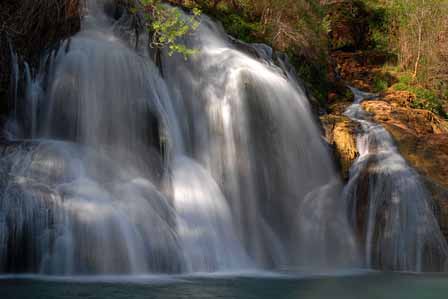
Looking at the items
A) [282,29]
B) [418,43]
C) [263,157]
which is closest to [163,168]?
[263,157]

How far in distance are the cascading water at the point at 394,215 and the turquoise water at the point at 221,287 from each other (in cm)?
175

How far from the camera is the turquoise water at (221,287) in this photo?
262 inches

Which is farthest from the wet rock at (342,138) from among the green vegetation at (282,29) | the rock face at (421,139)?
the green vegetation at (282,29)

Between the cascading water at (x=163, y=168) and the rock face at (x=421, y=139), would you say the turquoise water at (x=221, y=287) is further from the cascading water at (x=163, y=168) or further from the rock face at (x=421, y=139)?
the rock face at (x=421, y=139)

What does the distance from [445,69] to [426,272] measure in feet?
37.2

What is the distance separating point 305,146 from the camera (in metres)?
12.7

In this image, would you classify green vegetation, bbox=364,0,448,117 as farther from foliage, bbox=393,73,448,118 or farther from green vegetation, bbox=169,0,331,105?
green vegetation, bbox=169,0,331,105

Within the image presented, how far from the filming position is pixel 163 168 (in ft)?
33.7

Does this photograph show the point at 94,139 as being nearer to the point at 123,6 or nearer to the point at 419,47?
the point at 123,6

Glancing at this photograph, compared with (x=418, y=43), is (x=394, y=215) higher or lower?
lower

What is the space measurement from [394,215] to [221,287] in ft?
17.2

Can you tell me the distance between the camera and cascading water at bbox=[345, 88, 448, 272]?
11.2 metres

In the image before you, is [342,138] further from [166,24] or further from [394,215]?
[166,24]

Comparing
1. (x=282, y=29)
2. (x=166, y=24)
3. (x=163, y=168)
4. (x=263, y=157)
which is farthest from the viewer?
(x=282, y=29)
